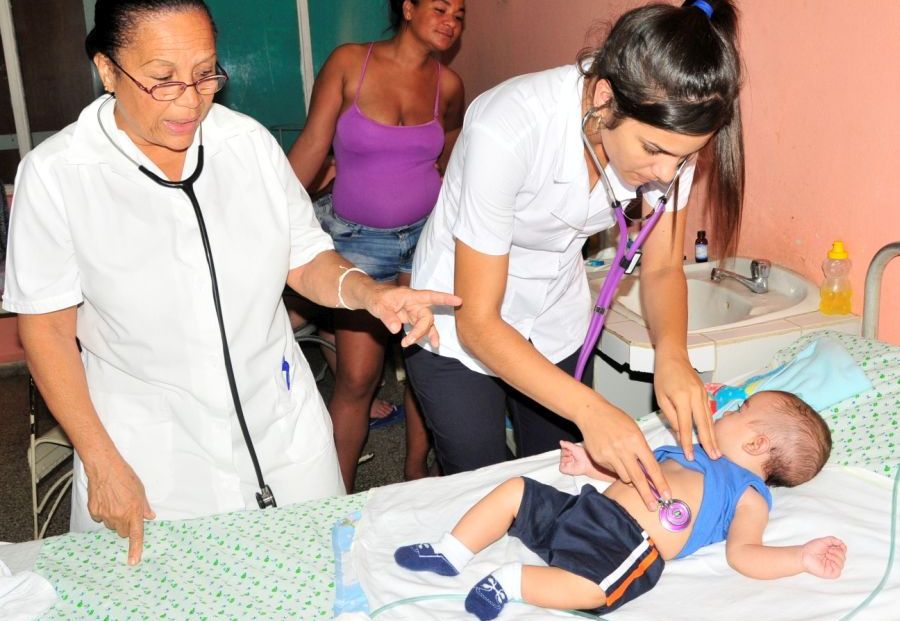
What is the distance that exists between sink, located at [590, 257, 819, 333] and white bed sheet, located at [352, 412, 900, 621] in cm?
58

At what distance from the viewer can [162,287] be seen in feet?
5.12

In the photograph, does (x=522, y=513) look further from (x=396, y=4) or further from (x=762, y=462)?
(x=396, y=4)

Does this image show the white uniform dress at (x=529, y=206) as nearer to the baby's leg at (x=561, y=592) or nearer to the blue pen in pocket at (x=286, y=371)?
the blue pen in pocket at (x=286, y=371)

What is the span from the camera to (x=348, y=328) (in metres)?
2.75

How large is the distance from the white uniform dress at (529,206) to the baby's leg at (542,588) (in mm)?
507

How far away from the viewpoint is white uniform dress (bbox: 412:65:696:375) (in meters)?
1.54

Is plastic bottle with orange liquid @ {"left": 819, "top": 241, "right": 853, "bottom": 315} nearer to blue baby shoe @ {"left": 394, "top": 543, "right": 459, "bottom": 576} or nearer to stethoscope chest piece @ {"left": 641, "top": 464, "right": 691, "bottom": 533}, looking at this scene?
stethoscope chest piece @ {"left": 641, "top": 464, "right": 691, "bottom": 533}

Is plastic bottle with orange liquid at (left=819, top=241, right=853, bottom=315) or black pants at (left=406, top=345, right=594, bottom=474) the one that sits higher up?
plastic bottle with orange liquid at (left=819, top=241, right=853, bottom=315)

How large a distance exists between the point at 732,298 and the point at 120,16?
171cm

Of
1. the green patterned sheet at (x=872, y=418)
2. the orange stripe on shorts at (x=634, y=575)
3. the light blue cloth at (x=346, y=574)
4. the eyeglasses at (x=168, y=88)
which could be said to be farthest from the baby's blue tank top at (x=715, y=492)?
the eyeglasses at (x=168, y=88)

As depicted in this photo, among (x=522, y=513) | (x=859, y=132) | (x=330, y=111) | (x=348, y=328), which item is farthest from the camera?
(x=330, y=111)

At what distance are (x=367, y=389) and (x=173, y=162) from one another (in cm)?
134

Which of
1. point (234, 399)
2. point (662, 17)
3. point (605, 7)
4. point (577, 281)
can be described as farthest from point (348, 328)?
point (662, 17)

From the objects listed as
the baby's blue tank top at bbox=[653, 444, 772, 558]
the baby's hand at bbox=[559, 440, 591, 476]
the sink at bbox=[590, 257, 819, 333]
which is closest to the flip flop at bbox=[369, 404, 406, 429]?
the sink at bbox=[590, 257, 819, 333]
